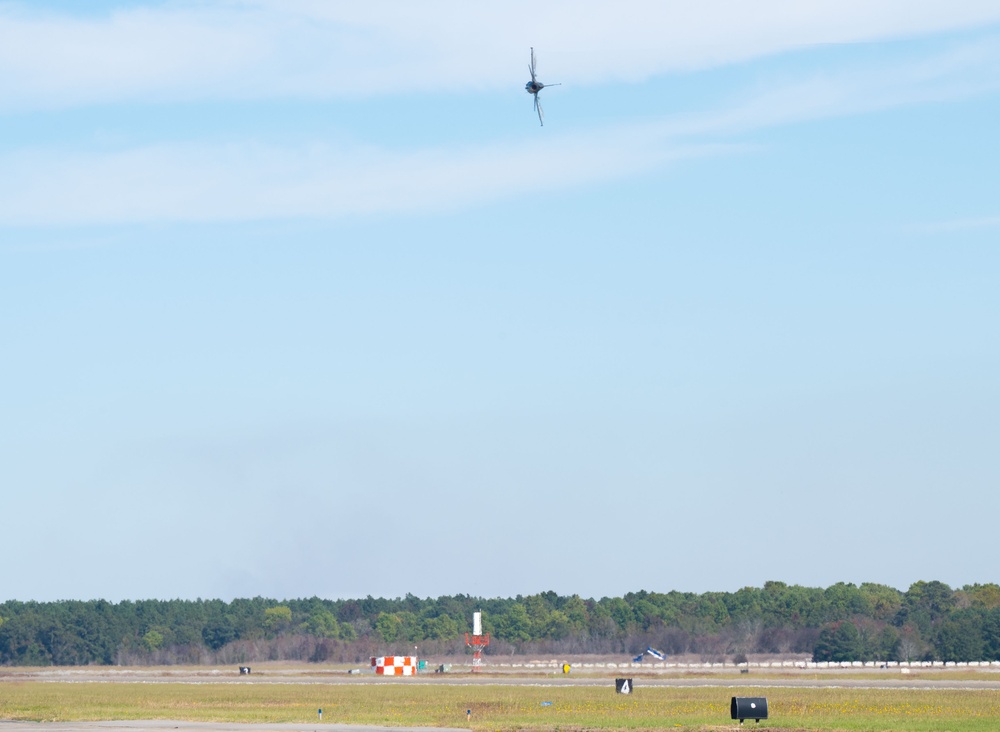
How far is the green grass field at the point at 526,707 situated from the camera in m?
61.8

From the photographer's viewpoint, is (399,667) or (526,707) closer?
(526,707)

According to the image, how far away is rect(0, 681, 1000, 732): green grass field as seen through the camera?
61.8m

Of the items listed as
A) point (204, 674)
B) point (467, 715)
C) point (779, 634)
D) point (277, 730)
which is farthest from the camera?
point (779, 634)

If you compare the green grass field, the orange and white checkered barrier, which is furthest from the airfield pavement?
the green grass field

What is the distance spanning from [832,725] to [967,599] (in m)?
144

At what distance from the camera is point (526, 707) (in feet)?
243

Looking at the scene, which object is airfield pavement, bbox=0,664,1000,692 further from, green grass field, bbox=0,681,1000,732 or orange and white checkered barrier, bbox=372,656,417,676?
green grass field, bbox=0,681,1000,732

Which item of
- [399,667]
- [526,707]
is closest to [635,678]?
[399,667]

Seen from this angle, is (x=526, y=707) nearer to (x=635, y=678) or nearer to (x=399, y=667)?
(x=635, y=678)

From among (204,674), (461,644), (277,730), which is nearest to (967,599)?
(461,644)

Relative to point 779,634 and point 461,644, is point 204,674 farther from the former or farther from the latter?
point 779,634

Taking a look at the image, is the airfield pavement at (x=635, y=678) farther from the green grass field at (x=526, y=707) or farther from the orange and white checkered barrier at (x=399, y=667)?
the green grass field at (x=526, y=707)

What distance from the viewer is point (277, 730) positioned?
5909 centimetres

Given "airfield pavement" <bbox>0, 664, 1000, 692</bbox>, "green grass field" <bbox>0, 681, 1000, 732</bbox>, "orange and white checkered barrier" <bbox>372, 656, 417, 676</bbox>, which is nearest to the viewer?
"green grass field" <bbox>0, 681, 1000, 732</bbox>
